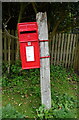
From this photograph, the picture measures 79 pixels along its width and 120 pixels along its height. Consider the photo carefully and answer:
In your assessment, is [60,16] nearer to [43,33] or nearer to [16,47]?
[16,47]

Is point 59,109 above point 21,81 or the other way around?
the other way around

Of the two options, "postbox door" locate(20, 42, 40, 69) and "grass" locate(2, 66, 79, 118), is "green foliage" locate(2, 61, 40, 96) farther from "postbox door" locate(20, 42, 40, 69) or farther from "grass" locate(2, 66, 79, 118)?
"postbox door" locate(20, 42, 40, 69)

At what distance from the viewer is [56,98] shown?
325cm

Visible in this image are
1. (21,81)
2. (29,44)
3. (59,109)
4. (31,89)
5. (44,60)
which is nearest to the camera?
(29,44)

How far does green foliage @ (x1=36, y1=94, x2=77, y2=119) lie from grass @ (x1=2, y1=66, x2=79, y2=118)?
11 cm

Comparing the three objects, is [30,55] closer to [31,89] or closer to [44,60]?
[44,60]

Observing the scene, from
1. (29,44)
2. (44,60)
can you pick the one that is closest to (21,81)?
(44,60)

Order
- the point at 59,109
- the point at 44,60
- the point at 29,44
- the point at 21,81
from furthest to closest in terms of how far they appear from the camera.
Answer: the point at 21,81 → the point at 59,109 → the point at 44,60 → the point at 29,44

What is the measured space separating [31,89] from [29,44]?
169cm

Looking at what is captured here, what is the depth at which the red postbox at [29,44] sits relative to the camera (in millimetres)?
2391

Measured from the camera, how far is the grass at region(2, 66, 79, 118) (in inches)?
119

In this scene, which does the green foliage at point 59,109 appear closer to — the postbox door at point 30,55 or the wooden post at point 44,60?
the wooden post at point 44,60

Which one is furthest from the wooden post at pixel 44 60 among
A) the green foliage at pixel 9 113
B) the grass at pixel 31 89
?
the green foliage at pixel 9 113

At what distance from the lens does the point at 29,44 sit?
7.91 feet
